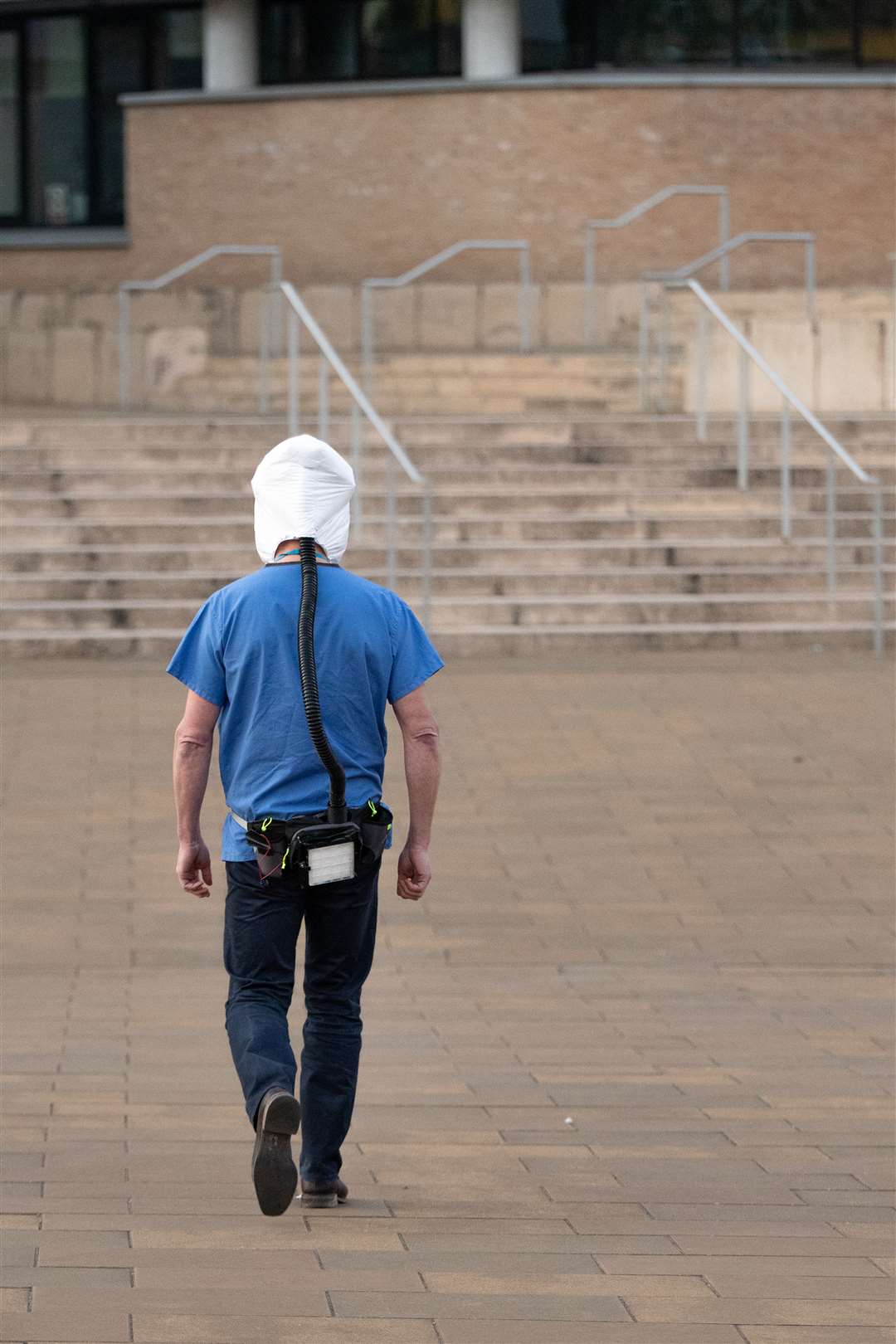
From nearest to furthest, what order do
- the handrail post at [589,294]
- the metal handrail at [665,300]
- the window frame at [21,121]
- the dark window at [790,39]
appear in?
the metal handrail at [665,300], the handrail post at [589,294], the dark window at [790,39], the window frame at [21,121]

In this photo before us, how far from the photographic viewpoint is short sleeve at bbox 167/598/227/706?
4.38 metres

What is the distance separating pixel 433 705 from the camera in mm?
11367

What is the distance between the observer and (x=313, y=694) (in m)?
4.32

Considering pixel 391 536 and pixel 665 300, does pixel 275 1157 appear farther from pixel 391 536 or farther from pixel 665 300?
pixel 665 300

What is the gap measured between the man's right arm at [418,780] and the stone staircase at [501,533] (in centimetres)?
880

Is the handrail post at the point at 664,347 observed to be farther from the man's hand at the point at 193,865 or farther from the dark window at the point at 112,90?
the man's hand at the point at 193,865

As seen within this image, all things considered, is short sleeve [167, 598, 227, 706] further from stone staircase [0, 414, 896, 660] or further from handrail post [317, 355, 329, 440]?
handrail post [317, 355, 329, 440]

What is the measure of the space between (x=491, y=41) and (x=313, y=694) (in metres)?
19.8

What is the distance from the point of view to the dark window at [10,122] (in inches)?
1032

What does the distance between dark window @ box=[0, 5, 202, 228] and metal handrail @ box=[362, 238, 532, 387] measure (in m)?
4.51

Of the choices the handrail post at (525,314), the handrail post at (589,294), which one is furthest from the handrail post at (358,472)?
the handrail post at (589,294)


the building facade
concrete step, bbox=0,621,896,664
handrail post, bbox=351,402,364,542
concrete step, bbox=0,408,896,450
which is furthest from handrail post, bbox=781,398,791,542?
the building facade

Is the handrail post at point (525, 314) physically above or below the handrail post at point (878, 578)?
above

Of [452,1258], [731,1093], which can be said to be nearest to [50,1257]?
[452,1258]
